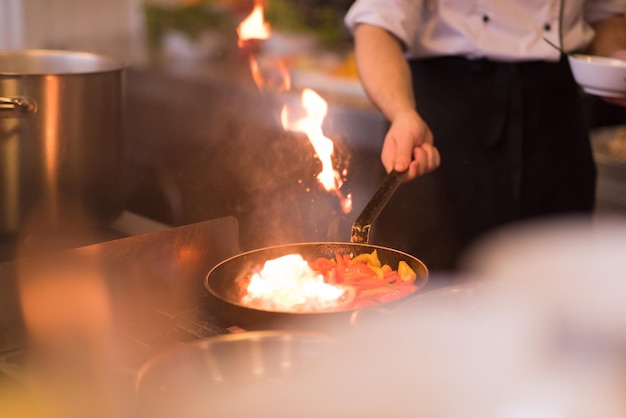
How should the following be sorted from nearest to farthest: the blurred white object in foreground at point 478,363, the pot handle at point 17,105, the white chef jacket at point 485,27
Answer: the blurred white object in foreground at point 478,363 → the pot handle at point 17,105 → the white chef jacket at point 485,27

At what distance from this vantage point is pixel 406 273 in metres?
1.18

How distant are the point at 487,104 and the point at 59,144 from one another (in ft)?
3.31

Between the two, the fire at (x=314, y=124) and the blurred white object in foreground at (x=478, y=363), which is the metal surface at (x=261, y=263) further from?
the fire at (x=314, y=124)

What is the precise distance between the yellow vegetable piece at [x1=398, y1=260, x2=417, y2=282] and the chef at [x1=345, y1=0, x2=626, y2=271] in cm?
55

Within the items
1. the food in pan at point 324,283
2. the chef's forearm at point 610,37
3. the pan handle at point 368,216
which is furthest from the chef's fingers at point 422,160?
the chef's forearm at point 610,37

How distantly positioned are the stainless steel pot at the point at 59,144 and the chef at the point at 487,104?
0.57 meters

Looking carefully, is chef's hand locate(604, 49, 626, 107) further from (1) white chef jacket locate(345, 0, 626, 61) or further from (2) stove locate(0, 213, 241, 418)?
(2) stove locate(0, 213, 241, 418)

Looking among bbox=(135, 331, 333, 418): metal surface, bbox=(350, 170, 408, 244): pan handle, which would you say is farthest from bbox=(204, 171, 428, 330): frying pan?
bbox=(135, 331, 333, 418): metal surface

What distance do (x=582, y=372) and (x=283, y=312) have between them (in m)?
0.36

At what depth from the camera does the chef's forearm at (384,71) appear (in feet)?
5.37

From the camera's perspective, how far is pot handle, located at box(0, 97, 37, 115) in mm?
1356

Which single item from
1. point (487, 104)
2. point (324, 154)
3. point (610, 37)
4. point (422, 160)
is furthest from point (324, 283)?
point (610, 37)

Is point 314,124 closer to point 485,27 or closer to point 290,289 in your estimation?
point 485,27

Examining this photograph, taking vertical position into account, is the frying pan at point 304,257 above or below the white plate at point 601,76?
below
